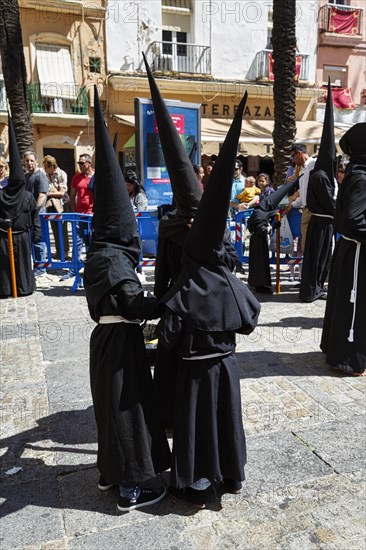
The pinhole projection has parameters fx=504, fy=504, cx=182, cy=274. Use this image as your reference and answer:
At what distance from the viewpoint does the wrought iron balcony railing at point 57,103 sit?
65.5ft

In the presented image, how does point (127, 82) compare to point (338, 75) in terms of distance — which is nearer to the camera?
point (127, 82)

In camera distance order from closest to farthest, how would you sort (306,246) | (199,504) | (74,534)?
(74,534) < (199,504) < (306,246)

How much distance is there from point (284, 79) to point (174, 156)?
12.6m

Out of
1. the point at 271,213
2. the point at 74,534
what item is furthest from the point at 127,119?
the point at 74,534

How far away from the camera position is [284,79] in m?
14.0

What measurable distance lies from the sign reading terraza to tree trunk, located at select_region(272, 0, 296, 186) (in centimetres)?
895

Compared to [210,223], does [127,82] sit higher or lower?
higher

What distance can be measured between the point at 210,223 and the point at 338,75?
2627cm

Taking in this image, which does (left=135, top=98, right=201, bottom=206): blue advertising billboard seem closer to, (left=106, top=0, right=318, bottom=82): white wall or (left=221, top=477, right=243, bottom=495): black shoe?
(left=221, top=477, right=243, bottom=495): black shoe

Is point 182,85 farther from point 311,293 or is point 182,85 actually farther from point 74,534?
point 74,534

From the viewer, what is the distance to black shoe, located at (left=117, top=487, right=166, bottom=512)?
2895 millimetres

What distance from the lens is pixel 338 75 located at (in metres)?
25.6

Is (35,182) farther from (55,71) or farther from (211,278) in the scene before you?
(55,71)

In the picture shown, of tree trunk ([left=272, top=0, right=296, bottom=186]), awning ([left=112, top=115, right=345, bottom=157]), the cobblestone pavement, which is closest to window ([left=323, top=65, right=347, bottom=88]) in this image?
awning ([left=112, top=115, right=345, bottom=157])
